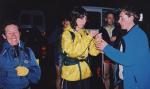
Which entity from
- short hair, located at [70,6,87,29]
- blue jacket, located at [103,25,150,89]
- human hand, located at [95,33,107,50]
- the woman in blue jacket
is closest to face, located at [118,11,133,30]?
the woman in blue jacket

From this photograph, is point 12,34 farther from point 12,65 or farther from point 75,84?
point 75,84

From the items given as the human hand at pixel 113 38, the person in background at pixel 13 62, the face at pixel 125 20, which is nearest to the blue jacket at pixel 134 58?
the face at pixel 125 20

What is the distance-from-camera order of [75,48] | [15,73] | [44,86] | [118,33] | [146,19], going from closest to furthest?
1. [15,73]
2. [75,48]
3. [118,33]
4. [44,86]
5. [146,19]

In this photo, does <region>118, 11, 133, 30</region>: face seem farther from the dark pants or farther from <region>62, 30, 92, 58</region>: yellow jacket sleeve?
the dark pants

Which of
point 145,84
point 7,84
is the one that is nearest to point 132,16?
point 145,84

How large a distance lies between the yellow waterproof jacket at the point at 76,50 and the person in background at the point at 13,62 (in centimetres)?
92

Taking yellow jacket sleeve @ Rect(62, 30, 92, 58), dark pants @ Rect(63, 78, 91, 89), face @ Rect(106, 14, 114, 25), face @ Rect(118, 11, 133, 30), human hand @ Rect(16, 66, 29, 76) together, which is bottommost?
dark pants @ Rect(63, 78, 91, 89)

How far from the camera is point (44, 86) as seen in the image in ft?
Answer: 32.0

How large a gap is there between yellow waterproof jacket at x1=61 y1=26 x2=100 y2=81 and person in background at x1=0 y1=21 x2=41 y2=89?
0.92 meters

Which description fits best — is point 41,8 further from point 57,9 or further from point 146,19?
point 146,19

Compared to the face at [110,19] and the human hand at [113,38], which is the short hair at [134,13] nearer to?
the human hand at [113,38]

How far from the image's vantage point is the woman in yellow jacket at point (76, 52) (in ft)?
18.9

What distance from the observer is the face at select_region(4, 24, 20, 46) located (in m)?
4.93

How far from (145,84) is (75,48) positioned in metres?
1.25
